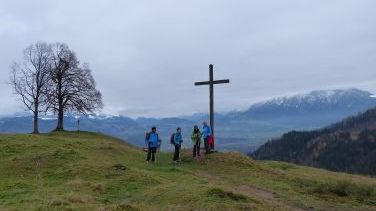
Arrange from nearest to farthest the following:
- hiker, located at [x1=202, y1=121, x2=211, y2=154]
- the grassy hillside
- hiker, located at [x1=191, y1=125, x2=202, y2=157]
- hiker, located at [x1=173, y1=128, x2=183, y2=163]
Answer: the grassy hillside < hiker, located at [x1=173, y1=128, x2=183, y2=163] < hiker, located at [x1=191, y1=125, x2=202, y2=157] < hiker, located at [x1=202, y1=121, x2=211, y2=154]

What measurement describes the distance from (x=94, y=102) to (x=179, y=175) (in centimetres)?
4163

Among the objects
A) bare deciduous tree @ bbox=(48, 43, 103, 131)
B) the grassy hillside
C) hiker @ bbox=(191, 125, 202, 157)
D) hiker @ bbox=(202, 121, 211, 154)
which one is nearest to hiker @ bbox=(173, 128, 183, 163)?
the grassy hillside

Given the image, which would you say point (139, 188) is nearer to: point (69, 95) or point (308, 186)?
point (308, 186)

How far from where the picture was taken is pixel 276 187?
27.0m

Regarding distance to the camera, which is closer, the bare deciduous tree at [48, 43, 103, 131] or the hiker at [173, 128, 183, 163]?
the hiker at [173, 128, 183, 163]

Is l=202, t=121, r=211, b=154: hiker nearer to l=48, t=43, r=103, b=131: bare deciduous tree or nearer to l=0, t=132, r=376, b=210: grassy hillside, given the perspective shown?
l=0, t=132, r=376, b=210: grassy hillside

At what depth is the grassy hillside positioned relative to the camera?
19500mm

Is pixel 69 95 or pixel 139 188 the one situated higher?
pixel 69 95

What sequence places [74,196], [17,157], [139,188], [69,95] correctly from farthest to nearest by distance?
1. [69,95]
2. [17,157]
3. [139,188]
4. [74,196]

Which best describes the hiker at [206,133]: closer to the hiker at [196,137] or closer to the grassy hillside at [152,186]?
the hiker at [196,137]

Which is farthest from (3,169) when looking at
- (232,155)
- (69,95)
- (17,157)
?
(69,95)

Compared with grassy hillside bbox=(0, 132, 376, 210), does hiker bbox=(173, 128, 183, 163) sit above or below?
above

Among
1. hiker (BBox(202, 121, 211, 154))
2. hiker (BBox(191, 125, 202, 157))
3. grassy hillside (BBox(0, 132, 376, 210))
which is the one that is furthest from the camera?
hiker (BBox(202, 121, 211, 154))

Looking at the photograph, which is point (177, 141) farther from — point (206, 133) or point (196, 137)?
point (206, 133)
